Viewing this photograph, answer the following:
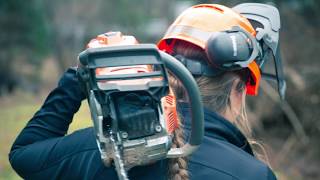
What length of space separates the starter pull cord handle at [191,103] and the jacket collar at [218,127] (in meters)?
0.25

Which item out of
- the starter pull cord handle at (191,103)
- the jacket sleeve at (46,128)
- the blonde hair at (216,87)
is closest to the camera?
the starter pull cord handle at (191,103)

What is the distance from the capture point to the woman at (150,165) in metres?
2.02

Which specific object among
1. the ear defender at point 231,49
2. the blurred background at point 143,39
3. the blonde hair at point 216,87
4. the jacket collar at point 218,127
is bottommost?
the blurred background at point 143,39

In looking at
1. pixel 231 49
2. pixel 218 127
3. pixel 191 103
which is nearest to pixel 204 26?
pixel 231 49

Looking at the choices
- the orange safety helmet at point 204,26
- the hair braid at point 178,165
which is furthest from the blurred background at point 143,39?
the hair braid at point 178,165

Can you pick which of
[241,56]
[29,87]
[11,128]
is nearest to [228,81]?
[241,56]

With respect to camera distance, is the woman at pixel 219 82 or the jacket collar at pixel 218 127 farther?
the jacket collar at pixel 218 127

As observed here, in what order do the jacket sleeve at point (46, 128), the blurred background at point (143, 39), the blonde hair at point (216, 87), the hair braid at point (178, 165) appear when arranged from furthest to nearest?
1. the blurred background at point (143, 39)
2. the blonde hair at point (216, 87)
3. the jacket sleeve at point (46, 128)
4. the hair braid at point (178, 165)

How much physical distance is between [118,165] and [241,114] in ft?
2.55

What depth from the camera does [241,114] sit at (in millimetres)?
2354

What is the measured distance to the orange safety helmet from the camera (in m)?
2.29

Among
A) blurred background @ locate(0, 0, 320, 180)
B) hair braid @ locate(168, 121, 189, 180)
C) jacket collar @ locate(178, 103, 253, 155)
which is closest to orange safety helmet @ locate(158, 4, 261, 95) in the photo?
jacket collar @ locate(178, 103, 253, 155)

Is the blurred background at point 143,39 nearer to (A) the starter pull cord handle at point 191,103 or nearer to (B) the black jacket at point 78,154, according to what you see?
(B) the black jacket at point 78,154

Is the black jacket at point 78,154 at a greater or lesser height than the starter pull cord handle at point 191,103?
lesser
